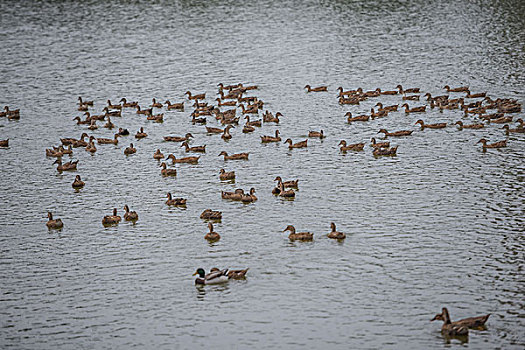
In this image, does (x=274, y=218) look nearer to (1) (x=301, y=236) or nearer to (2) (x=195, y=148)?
(1) (x=301, y=236)

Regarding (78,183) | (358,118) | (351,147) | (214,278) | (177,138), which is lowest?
(214,278)

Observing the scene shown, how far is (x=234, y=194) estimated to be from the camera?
30641mm

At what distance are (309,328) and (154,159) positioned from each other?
55.5ft

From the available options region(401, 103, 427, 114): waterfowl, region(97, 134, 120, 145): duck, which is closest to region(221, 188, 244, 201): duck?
region(97, 134, 120, 145): duck

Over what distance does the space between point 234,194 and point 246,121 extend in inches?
458

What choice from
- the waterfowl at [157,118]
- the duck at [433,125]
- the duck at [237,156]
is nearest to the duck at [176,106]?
the waterfowl at [157,118]

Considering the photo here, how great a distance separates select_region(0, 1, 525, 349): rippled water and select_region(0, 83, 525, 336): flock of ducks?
500 millimetres

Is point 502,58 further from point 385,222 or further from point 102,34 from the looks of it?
point 102,34

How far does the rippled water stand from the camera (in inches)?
864

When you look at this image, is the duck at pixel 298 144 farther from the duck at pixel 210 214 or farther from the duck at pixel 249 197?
the duck at pixel 210 214

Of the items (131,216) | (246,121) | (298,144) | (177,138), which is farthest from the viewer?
(246,121)

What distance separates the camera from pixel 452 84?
154 ft

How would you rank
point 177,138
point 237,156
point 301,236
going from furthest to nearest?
point 177,138 → point 237,156 → point 301,236

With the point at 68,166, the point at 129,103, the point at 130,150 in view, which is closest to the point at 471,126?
the point at 130,150
